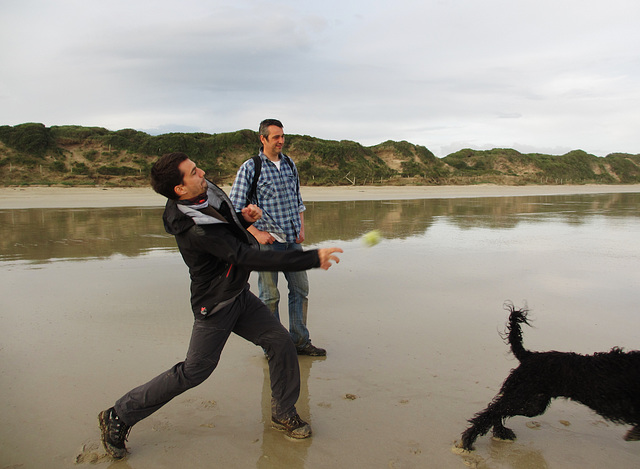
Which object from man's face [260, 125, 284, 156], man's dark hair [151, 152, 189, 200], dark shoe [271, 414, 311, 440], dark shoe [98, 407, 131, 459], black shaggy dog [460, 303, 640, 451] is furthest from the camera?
man's face [260, 125, 284, 156]

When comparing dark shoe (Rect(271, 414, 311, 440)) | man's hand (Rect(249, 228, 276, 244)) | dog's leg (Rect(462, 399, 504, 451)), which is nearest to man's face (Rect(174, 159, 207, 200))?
man's hand (Rect(249, 228, 276, 244))

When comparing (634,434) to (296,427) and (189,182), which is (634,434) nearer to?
(296,427)

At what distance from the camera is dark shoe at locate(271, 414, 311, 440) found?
302 cm

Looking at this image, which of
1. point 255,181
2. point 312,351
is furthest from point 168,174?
point 312,351

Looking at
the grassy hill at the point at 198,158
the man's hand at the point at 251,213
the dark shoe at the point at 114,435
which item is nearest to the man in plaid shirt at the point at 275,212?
the man's hand at the point at 251,213

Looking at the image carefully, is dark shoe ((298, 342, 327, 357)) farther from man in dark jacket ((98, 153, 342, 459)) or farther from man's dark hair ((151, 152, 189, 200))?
man's dark hair ((151, 152, 189, 200))

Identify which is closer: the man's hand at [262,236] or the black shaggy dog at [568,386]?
the black shaggy dog at [568,386]

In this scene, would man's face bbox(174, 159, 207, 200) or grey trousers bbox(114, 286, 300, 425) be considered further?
grey trousers bbox(114, 286, 300, 425)

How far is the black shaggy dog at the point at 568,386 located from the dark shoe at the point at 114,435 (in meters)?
2.16

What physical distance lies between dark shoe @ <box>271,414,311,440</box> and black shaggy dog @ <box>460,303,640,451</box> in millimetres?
1026

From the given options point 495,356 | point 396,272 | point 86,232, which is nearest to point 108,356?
point 495,356

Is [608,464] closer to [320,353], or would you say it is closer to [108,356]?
[320,353]

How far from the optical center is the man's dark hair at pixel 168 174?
2.67 m

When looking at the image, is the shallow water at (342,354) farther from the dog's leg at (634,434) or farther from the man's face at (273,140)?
the man's face at (273,140)
